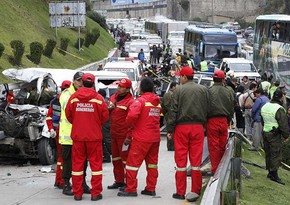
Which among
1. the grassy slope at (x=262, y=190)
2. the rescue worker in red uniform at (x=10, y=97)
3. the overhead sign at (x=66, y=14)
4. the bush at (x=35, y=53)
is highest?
the overhead sign at (x=66, y=14)

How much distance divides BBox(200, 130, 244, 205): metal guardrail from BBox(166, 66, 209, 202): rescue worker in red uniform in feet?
1.70

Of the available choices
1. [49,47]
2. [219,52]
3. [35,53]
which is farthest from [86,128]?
[219,52]

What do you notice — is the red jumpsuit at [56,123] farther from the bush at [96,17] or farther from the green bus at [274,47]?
the bush at [96,17]

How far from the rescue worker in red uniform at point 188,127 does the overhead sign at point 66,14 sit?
31.0m

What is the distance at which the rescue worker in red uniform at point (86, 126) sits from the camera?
9.83 meters

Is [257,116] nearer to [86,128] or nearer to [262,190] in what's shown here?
[262,190]

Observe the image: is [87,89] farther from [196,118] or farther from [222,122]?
[222,122]

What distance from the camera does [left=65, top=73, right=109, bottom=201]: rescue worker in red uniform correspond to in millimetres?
9828

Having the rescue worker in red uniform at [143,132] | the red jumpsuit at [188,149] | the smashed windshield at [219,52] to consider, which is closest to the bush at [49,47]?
the smashed windshield at [219,52]

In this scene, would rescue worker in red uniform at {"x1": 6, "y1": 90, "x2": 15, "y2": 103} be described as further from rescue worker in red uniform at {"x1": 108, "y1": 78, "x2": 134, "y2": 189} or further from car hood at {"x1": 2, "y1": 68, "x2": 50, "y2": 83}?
rescue worker in red uniform at {"x1": 108, "y1": 78, "x2": 134, "y2": 189}

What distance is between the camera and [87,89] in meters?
9.88

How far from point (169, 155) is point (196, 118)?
600cm

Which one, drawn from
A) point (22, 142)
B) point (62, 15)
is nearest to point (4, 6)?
point (62, 15)

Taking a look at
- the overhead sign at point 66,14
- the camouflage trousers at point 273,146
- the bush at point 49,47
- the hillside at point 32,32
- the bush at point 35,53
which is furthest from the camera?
the overhead sign at point 66,14
